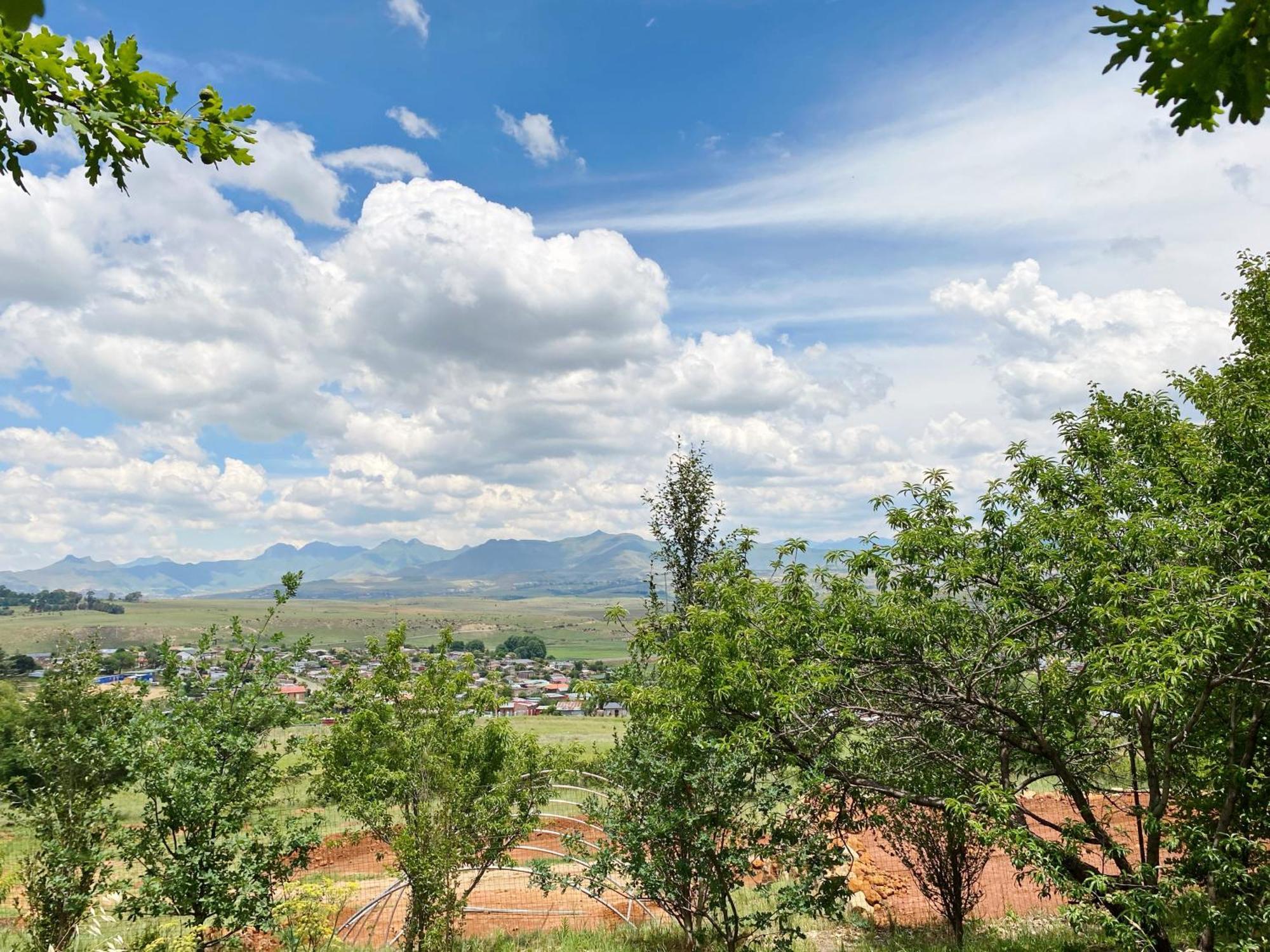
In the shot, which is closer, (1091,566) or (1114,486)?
(1091,566)

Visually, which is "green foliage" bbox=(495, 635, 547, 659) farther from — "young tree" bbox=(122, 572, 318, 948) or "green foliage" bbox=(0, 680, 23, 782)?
"young tree" bbox=(122, 572, 318, 948)

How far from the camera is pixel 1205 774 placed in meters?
8.93

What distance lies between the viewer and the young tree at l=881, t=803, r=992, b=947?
12523 millimetres

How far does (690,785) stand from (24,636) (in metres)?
161

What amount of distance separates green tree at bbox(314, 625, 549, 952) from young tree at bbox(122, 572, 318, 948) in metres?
1.17

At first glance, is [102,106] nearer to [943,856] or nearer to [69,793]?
[69,793]

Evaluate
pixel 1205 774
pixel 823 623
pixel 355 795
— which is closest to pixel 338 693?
pixel 355 795

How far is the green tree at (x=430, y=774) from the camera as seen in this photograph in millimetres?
9984

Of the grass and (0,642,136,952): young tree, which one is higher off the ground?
(0,642,136,952): young tree

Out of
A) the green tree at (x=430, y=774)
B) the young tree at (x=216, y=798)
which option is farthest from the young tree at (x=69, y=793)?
the green tree at (x=430, y=774)

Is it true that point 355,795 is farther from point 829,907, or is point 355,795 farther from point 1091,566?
point 1091,566

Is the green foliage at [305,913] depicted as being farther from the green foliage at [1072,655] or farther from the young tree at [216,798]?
the green foliage at [1072,655]

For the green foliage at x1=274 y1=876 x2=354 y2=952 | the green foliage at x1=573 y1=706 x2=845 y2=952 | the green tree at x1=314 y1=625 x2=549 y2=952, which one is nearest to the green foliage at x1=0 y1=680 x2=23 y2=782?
the green tree at x1=314 y1=625 x2=549 y2=952

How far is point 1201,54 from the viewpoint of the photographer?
6.80 feet
